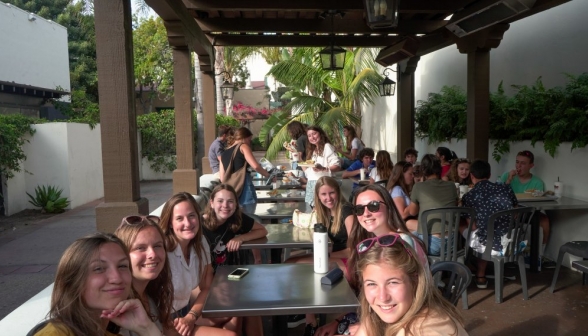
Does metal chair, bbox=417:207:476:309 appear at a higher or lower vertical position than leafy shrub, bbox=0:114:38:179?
lower

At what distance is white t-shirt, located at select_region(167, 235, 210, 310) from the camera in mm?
3160

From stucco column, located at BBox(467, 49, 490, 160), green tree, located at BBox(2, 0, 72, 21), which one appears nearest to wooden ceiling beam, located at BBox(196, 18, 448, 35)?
stucco column, located at BBox(467, 49, 490, 160)

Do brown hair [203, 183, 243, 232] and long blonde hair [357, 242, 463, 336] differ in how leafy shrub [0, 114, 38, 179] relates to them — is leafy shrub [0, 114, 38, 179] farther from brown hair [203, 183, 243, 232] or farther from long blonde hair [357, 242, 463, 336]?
long blonde hair [357, 242, 463, 336]

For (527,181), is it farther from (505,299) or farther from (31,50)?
(31,50)

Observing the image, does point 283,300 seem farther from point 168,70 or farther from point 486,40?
point 168,70

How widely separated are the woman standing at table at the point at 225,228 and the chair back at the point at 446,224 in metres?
1.58

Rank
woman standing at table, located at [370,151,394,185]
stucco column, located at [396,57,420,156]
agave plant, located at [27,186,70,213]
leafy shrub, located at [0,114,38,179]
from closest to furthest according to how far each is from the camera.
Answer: woman standing at table, located at [370,151,394,185]
stucco column, located at [396,57,420,156]
leafy shrub, located at [0,114,38,179]
agave plant, located at [27,186,70,213]

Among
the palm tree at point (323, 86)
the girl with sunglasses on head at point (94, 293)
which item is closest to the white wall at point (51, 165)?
the palm tree at point (323, 86)

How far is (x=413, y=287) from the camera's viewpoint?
6.58 feet

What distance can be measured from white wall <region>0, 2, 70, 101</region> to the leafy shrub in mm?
5851

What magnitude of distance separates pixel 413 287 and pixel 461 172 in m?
4.58

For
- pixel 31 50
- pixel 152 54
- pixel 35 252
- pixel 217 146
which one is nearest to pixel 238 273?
pixel 217 146

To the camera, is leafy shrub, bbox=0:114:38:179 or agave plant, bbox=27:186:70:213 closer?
leafy shrub, bbox=0:114:38:179

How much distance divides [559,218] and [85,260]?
5759mm
